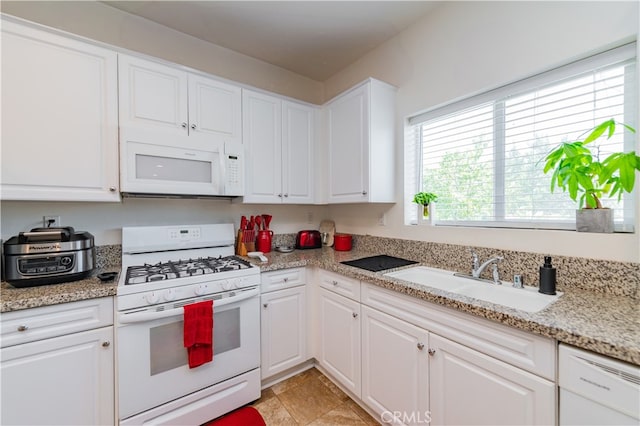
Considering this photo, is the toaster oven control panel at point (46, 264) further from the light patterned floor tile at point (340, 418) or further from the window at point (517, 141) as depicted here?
the window at point (517, 141)

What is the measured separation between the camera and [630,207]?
1197mm

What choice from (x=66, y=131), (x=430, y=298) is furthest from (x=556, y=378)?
(x=66, y=131)

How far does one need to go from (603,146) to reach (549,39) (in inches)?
24.0

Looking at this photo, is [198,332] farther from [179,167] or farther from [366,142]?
[366,142]

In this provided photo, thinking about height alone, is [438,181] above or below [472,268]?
above

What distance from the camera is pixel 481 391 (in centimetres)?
106

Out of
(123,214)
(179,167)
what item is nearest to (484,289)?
(179,167)

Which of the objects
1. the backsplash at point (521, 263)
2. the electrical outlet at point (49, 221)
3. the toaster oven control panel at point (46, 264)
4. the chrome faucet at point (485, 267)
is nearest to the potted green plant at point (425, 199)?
the backsplash at point (521, 263)

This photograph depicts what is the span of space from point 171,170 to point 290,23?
142cm

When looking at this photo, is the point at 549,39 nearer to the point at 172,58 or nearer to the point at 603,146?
the point at 603,146

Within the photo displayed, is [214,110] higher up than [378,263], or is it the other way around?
[214,110]

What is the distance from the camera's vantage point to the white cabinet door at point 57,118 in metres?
1.37

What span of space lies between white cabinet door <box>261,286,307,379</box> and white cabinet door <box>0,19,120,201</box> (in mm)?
1235

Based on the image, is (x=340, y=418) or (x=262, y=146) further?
(x=262, y=146)
